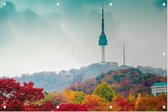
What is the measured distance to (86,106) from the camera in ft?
21.3

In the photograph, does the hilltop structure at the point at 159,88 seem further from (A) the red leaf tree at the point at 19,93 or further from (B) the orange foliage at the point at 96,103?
(A) the red leaf tree at the point at 19,93

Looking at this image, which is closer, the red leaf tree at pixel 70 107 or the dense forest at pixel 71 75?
the red leaf tree at pixel 70 107

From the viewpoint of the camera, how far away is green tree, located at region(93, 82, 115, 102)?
684 centimetres

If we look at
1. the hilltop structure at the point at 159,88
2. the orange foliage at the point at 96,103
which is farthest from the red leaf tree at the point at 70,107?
the hilltop structure at the point at 159,88

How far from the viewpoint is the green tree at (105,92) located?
6836mm

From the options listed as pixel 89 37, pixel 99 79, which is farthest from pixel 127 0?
pixel 99 79

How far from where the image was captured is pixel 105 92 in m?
6.85

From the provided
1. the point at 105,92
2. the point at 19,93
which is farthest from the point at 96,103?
the point at 19,93

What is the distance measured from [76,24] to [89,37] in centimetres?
25

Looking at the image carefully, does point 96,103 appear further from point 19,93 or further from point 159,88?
point 19,93

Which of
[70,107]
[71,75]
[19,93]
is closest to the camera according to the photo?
[70,107]

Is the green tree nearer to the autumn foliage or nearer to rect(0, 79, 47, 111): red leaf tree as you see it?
the autumn foliage

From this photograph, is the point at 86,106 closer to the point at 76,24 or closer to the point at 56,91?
the point at 56,91

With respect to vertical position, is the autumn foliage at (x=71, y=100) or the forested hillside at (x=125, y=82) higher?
the forested hillside at (x=125, y=82)
